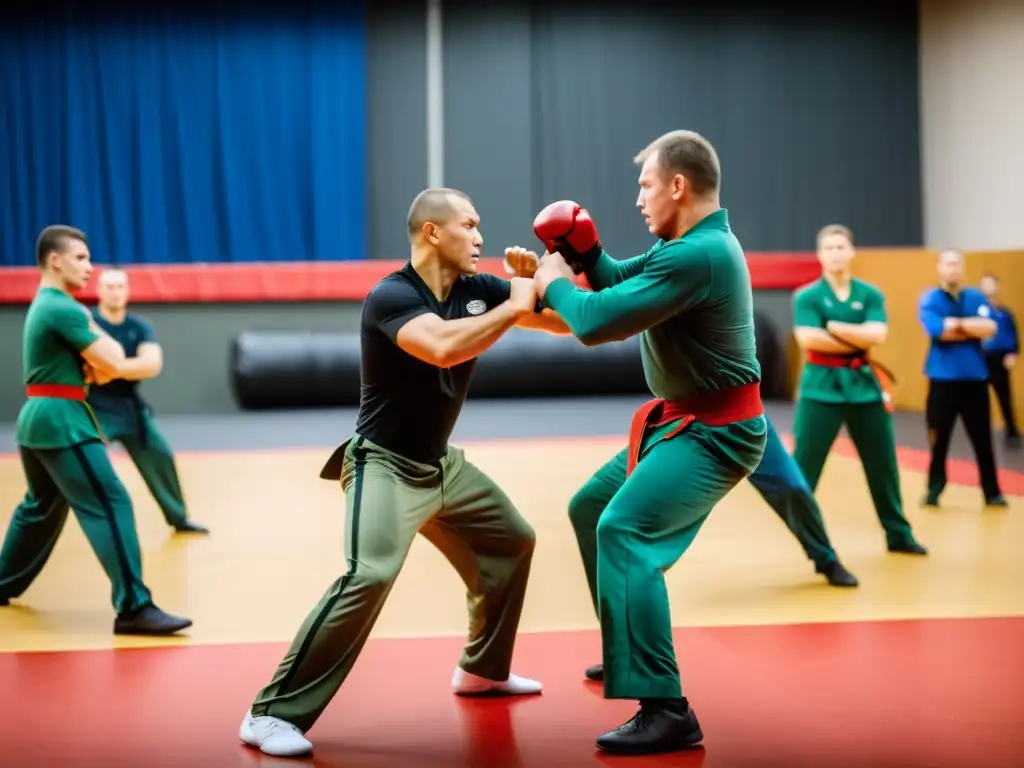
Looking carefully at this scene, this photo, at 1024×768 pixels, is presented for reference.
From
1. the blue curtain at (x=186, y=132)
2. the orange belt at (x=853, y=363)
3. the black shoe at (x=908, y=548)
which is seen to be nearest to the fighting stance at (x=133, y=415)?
the orange belt at (x=853, y=363)

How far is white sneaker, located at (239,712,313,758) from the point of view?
3199 mm

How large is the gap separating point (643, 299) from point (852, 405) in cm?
292

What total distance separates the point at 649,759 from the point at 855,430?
10.1 feet

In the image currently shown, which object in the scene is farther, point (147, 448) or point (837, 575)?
point (147, 448)

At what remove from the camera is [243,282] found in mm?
13312

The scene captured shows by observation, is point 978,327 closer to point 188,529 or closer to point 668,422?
point 668,422

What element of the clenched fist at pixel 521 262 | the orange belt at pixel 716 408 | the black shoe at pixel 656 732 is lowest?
the black shoe at pixel 656 732

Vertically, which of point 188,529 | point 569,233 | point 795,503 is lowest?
point 188,529

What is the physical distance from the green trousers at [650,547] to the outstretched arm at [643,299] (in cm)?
39

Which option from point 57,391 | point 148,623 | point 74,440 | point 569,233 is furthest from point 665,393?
point 57,391

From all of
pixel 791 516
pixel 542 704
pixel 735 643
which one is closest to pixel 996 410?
pixel 791 516

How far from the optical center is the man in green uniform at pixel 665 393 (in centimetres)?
327

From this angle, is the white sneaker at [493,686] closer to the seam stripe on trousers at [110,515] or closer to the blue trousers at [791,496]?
the seam stripe on trousers at [110,515]

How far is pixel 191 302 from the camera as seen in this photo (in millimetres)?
13297
